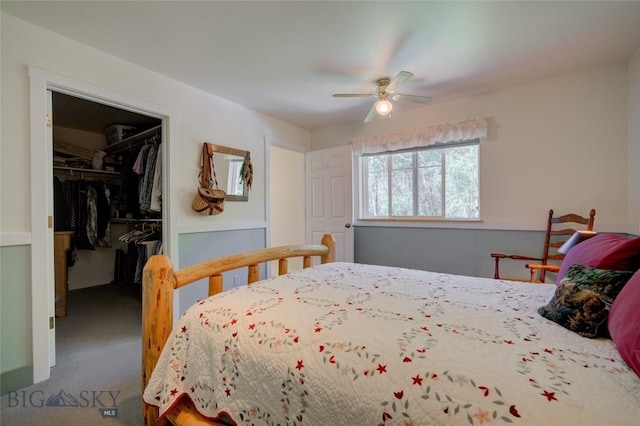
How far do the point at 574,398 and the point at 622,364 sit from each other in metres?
0.26

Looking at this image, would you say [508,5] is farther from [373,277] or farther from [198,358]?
[198,358]

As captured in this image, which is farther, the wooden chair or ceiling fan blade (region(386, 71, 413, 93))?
the wooden chair

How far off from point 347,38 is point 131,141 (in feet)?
9.95

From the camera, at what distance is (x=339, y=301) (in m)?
1.24

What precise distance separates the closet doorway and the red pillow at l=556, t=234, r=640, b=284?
3248 mm

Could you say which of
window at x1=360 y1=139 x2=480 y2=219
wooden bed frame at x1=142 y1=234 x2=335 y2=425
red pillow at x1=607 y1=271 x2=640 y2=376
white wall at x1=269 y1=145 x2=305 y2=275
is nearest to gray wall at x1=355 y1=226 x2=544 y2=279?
window at x1=360 y1=139 x2=480 y2=219

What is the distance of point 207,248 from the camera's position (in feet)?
9.44

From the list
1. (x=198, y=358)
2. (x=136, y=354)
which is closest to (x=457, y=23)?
(x=198, y=358)

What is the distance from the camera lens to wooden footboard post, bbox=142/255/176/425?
1189mm

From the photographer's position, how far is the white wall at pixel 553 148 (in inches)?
94.2

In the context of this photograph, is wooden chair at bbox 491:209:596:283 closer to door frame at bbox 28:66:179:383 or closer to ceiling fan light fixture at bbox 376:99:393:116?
ceiling fan light fixture at bbox 376:99:393:116

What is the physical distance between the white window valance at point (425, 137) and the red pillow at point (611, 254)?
189cm

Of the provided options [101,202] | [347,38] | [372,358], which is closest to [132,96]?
[347,38]

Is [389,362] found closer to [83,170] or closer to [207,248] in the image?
[207,248]
